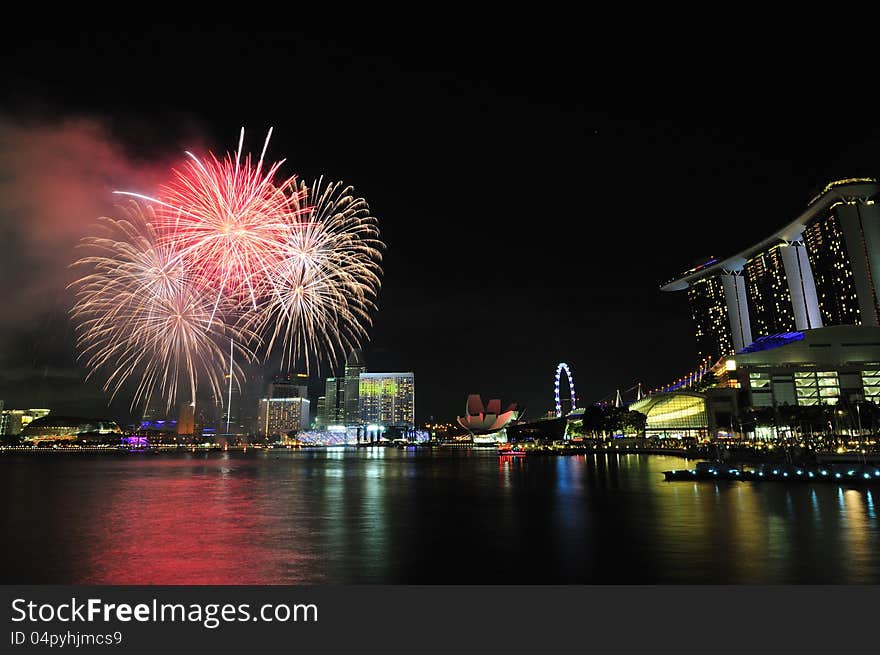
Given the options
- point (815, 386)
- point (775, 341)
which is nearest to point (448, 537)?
point (815, 386)

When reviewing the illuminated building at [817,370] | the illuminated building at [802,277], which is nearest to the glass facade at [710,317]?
the illuminated building at [802,277]

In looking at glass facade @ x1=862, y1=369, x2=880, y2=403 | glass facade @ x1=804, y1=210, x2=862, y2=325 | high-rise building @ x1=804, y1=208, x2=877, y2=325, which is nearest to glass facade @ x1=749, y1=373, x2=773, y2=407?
glass facade @ x1=862, y1=369, x2=880, y2=403

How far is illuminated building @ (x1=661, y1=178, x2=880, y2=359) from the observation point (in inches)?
4102

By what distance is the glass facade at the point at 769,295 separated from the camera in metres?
144

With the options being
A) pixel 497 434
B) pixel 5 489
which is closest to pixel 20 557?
pixel 5 489

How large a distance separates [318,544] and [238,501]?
1370cm

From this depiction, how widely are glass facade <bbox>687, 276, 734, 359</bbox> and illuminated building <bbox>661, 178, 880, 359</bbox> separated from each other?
32 centimetres

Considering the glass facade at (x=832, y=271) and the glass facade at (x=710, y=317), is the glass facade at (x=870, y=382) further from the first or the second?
the glass facade at (x=710, y=317)

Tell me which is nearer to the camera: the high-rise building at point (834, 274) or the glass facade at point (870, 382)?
the glass facade at point (870, 382)

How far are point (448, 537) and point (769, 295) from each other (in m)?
162

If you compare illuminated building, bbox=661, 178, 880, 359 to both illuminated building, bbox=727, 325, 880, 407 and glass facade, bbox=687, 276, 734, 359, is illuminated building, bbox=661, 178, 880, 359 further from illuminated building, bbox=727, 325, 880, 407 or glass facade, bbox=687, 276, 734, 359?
illuminated building, bbox=727, 325, 880, 407

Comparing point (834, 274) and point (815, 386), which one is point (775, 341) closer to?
point (815, 386)

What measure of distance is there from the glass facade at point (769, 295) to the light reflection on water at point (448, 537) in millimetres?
131098

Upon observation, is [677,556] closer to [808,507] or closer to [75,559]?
[808,507]
